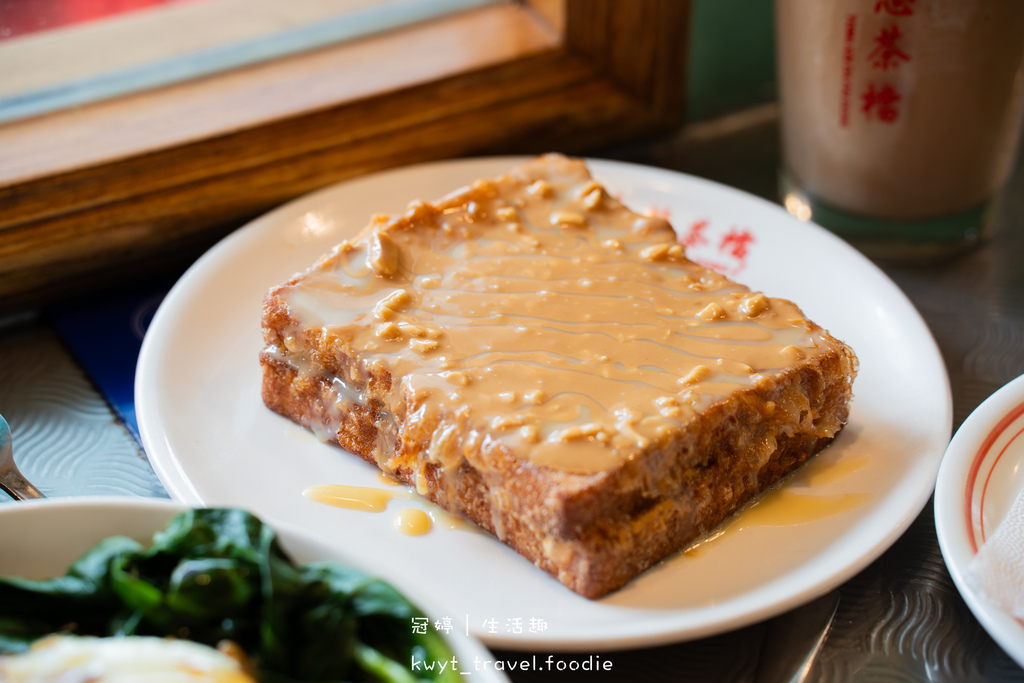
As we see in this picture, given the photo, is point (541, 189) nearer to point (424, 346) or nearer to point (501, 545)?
point (424, 346)

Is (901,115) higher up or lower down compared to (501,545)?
higher up

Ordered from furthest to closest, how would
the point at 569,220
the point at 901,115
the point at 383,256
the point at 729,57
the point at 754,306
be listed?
the point at 729,57, the point at 901,115, the point at 569,220, the point at 383,256, the point at 754,306

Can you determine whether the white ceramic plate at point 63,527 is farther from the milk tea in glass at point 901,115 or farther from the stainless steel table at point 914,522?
the milk tea in glass at point 901,115

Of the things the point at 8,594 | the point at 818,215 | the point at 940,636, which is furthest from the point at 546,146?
the point at 8,594

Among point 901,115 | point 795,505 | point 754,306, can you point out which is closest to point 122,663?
point 795,505

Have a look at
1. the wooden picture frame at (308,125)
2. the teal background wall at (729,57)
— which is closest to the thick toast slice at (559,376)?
the wooden picture frame at (308,125)

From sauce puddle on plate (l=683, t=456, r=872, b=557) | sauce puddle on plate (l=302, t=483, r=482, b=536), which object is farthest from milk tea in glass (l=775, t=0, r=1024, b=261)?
sauce puddle on plate (l=302, t=483, r=482, b=536)

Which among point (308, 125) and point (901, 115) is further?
point (308, 125)

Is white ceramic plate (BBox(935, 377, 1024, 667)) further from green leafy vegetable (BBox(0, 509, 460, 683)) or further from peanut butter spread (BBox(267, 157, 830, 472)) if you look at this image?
green leafy vegetable (BBox(0, 509, 460, 683))
